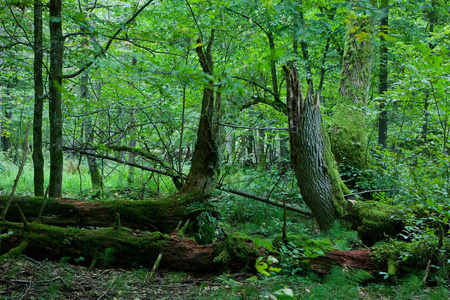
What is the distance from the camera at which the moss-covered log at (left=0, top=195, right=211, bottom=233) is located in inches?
198

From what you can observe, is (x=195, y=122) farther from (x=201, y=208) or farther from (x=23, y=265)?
(x=23, y=265)

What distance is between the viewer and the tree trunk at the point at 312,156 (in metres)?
5.71

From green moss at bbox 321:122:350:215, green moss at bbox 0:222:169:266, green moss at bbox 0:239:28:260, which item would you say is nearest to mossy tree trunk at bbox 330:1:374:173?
green moss at bbox 321:122:350:215

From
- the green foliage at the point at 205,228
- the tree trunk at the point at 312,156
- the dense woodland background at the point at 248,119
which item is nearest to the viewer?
the dense woodland background at the point at 248,119

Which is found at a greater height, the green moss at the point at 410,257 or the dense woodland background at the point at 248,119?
the dense woodland background at the point at 248,119

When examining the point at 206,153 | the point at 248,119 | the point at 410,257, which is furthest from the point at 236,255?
the point at 248,119

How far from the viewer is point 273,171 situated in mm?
7633

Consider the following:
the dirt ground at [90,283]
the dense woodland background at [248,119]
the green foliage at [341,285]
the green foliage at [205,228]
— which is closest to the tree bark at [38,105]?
the dense woodland background at [248,119]

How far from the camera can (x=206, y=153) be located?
591 cm

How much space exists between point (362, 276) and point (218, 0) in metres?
5.75

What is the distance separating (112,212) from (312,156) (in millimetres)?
3609

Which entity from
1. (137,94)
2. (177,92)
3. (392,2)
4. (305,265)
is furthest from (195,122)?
(392,2)

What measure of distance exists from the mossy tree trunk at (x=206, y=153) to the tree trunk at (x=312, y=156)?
4.60ft

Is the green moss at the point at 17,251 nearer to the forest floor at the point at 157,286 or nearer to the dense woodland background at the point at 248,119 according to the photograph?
the forest floor at the point at 157,286
